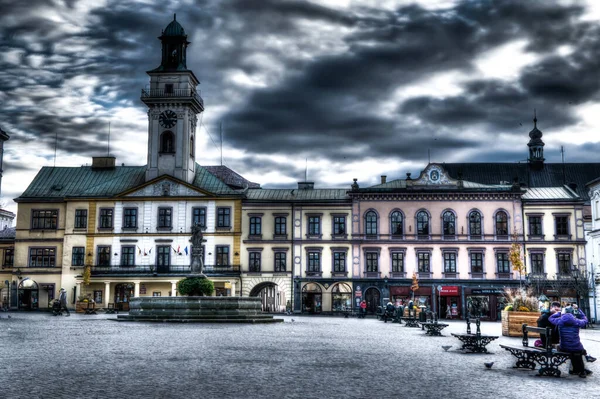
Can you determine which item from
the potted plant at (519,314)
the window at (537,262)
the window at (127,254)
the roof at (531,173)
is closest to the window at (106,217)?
the window at (127,254)

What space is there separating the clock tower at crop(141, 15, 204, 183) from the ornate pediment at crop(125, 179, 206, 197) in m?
1.12

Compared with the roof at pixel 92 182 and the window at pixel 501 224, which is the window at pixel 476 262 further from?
the roof at pixel 92 182

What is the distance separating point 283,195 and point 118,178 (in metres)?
16.1

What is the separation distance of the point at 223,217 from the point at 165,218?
5.27 m

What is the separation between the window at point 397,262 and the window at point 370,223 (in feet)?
9.09

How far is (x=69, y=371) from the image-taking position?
13328 mm

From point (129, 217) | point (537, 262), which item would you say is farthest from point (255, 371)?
point (537, 262)

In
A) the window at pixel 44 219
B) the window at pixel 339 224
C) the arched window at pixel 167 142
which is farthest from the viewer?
the arched window at pixel 167 142

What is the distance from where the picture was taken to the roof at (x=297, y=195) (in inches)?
2491

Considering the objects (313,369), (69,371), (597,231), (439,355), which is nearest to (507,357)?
(439,355)

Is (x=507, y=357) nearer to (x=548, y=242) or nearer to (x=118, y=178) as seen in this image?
(x=548, y=242)

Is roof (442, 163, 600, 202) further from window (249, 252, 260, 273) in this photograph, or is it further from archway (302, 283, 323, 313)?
window (249, 252, 260, 273)

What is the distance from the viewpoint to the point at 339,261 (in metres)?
62.3

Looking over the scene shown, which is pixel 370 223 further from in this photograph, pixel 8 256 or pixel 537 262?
pixel 8 256
